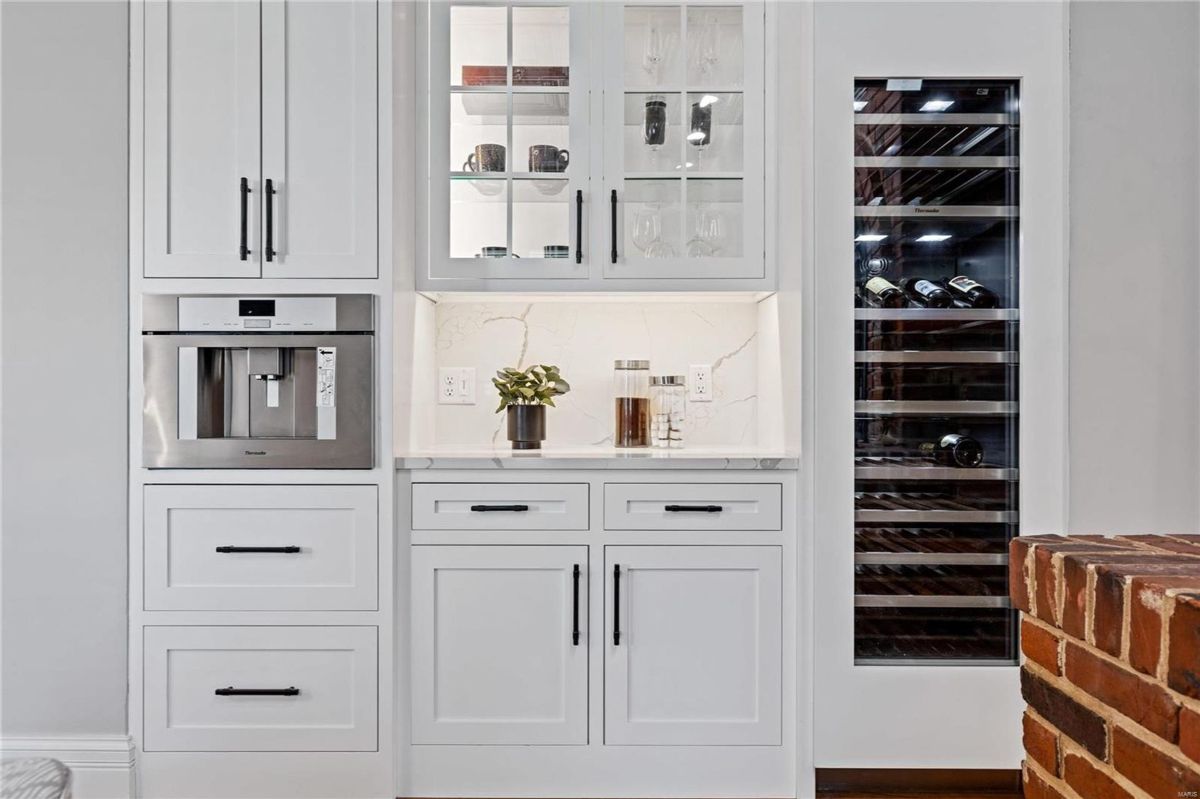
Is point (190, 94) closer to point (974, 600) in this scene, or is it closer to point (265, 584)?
point (265, 584)

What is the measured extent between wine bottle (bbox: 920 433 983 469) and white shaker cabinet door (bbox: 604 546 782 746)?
1.65 feet

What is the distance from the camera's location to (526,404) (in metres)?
2.43

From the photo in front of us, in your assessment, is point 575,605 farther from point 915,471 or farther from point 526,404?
point 915,471

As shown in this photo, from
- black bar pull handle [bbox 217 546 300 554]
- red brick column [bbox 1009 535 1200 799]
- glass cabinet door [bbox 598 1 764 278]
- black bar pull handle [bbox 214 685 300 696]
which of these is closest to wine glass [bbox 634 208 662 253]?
glass cabinet door [bbox 598 1 764 278]

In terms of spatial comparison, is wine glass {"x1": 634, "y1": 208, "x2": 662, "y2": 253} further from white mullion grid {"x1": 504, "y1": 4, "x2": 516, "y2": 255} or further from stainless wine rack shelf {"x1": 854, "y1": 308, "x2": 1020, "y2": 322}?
stainless wine rack shelf {"x1": 854, "y1": 308, "x2": 1020, "y2": 322}

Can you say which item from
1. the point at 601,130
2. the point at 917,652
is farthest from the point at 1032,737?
the point at 601,130

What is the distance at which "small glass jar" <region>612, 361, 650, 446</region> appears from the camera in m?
2.55

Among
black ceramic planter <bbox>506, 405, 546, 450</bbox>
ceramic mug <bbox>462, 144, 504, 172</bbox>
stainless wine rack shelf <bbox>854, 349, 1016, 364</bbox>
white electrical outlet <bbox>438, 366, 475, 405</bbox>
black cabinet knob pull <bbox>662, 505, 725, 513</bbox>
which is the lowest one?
black cabinet knob pull <bbox>662, 505, 725, 513</bbox>

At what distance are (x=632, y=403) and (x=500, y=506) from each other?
0.63 metres

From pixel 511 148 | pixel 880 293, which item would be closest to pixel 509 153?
pixel 511 148

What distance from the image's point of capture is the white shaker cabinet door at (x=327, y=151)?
6.90 ft

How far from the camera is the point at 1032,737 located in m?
0.73

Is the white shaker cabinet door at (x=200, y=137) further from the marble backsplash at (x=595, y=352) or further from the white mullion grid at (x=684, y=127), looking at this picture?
the white mullion grid at (x=684, y=127)

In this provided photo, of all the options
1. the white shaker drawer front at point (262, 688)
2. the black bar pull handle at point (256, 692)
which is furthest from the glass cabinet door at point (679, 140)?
the black bar pull handle at point (256, 692)
